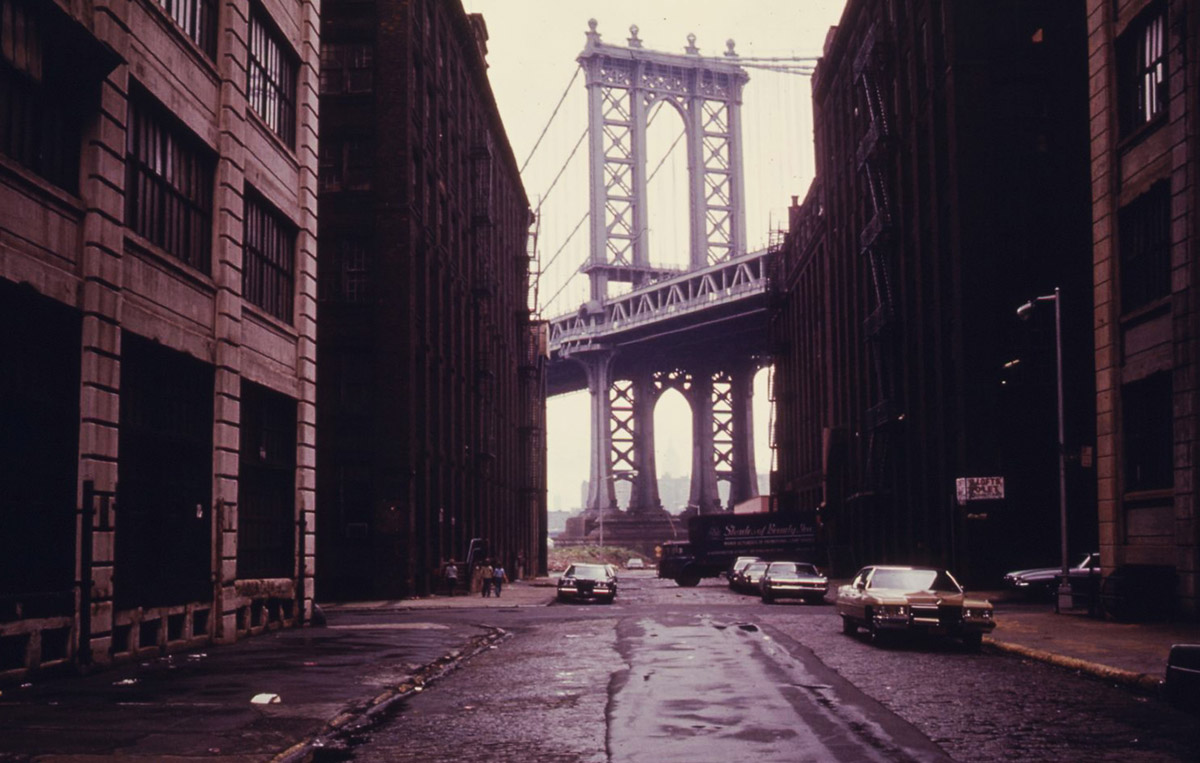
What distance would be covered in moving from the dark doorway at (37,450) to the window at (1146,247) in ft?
70.1

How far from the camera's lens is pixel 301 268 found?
29.6 metres

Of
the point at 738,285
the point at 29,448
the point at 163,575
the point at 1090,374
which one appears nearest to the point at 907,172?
the point at 1090,374

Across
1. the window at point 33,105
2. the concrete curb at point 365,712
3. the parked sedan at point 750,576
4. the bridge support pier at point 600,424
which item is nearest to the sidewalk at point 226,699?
the concrete curb at point 365,712

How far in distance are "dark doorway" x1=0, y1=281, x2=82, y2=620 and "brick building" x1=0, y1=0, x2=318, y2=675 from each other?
3 centimetres

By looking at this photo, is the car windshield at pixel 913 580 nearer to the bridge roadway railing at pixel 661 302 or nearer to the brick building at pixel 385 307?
the brick building at pixel 385 307

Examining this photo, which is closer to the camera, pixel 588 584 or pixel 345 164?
pixel 345 164

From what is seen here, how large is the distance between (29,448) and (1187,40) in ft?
72.3

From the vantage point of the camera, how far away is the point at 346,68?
4647cm

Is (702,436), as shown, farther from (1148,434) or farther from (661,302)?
(1148,434)

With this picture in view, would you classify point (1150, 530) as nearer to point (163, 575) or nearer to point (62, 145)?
point (163, 575)

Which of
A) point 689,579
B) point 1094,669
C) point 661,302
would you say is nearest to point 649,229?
point 661,302

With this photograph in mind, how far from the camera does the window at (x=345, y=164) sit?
46.1 meters

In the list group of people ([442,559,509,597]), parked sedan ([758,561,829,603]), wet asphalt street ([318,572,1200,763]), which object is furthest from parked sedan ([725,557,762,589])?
wet asphalt street ([318,572,1200,763])

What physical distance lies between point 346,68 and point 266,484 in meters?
23.1
